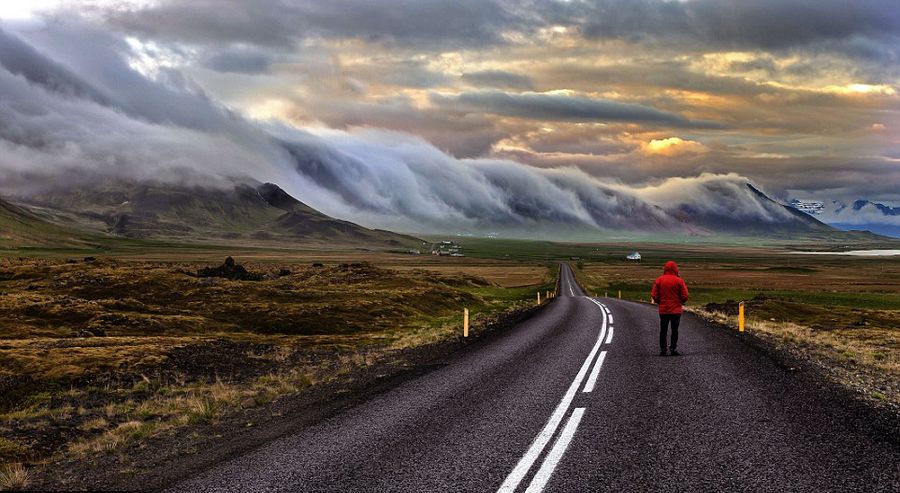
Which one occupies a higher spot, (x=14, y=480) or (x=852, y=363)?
(x=852, y=363)

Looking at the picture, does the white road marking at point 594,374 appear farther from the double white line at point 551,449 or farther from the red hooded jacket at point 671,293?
the red hooded jacket at point 671,293

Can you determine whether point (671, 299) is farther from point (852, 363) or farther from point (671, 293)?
point (852, 363)

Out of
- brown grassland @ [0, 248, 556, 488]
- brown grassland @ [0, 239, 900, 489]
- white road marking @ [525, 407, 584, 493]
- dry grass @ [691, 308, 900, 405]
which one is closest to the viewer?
white road marking @ [525, 407, 584, 493]

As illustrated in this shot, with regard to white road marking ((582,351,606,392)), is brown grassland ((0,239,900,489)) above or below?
below

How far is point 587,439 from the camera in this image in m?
8.71

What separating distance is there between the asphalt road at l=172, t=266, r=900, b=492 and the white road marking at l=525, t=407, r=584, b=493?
26mm

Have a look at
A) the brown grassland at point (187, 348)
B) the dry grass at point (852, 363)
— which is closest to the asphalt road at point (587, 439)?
the dry grass at point (852, 363)

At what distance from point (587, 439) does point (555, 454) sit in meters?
0.91

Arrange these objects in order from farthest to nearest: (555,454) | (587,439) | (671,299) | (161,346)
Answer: (161,346) < (671,299) < (587,439) < (555,454)

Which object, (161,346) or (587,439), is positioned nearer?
(587,439)

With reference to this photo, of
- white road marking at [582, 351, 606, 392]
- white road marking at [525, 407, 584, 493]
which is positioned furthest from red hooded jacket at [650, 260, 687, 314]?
white road marking at [525, 407, 584, 493]

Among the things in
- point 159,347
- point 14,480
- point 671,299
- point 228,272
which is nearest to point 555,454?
point 14,480

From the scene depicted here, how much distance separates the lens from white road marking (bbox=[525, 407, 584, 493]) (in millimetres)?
6951

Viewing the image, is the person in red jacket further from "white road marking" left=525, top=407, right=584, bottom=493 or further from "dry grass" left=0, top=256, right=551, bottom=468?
"dry grass" left=0, top=256, right=551, bottom=468
